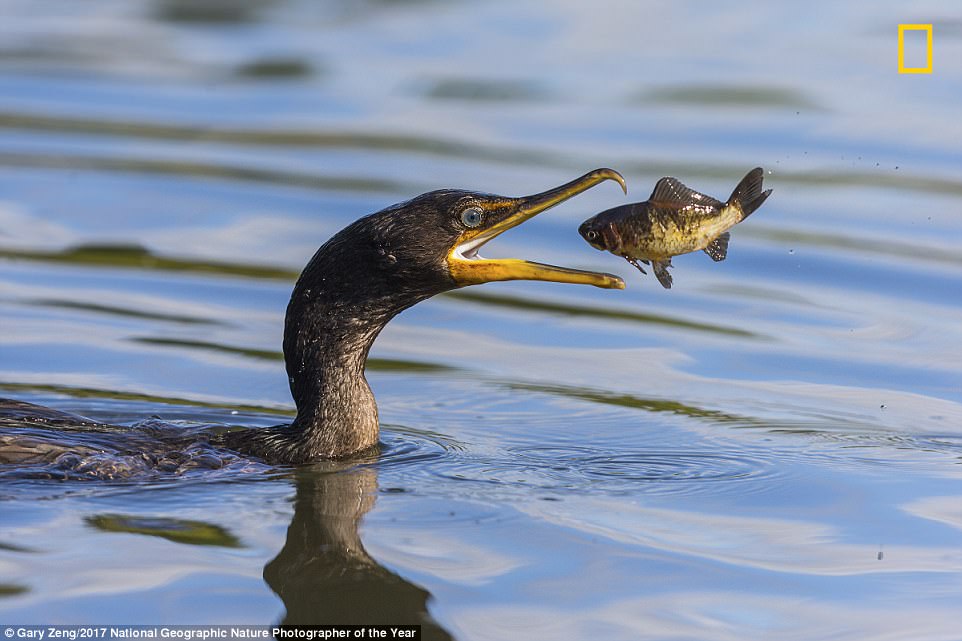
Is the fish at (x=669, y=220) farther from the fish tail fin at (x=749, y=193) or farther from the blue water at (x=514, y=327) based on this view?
the blue water at (x=514, y=327)

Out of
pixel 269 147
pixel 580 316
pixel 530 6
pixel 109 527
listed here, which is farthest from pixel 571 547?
pixel 530 6

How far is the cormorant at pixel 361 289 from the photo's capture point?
686 cm

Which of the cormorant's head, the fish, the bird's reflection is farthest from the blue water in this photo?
the fish

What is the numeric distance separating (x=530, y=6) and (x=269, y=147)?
5.85 m

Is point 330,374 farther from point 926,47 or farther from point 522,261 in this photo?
point 926,47

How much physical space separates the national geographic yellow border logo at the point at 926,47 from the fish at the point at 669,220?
8666 mm

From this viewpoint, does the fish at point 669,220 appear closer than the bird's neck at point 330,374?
Yes

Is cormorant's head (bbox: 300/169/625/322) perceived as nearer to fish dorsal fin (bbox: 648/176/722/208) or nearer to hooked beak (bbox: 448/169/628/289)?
hooked beak (bbox: 448/169/628/289)

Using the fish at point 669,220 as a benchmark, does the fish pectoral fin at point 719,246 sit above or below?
below

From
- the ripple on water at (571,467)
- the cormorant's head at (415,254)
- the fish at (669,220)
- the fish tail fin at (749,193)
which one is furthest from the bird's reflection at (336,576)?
the fish tail fin at (749,193)

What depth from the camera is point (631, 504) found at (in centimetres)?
644

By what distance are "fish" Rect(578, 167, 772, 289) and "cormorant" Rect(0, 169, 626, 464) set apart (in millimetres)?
346

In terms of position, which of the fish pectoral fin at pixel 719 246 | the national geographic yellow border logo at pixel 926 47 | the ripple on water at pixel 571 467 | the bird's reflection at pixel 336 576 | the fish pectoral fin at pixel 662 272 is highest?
the national geographic yellow border logo at pixel 926 47

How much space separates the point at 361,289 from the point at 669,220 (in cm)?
142
